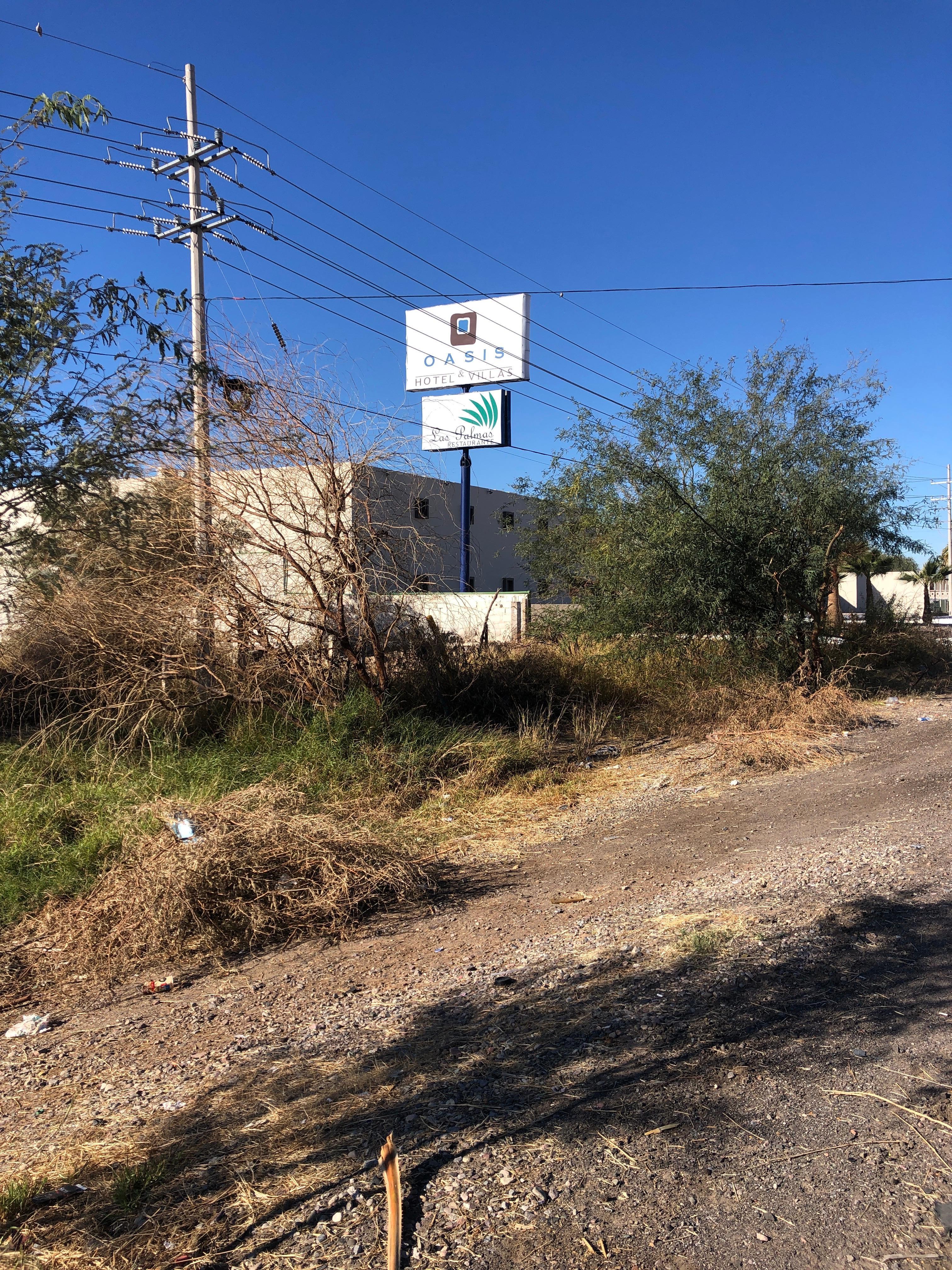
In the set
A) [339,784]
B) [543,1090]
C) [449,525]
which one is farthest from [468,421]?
[543,1090]

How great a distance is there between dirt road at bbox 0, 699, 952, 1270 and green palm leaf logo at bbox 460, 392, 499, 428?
57.2ft

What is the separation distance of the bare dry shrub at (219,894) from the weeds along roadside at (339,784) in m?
0.01

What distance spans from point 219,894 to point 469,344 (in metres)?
19.3

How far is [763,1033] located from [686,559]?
32.8ft

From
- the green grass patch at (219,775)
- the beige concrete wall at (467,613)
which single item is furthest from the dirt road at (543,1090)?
the beige concrete wall at (467,613)

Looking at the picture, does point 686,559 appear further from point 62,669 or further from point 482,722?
point 62,669

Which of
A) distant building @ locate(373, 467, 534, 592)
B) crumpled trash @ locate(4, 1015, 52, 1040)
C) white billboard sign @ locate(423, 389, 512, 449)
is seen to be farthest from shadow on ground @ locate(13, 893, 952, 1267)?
white billboard sign @ locate(423, 389, 512, 449)

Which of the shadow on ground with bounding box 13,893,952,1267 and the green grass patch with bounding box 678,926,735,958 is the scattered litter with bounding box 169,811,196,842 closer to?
the shadow on ground with bounding box 13,893,952,1267

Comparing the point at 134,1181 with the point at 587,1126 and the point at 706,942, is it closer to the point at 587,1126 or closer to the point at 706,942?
the point at 587,1126

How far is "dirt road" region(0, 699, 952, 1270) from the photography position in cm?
249

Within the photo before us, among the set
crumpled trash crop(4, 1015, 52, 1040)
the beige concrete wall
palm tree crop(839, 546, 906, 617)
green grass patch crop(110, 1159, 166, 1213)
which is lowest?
crumpled trash crop(4, 1015, 52, 1040)

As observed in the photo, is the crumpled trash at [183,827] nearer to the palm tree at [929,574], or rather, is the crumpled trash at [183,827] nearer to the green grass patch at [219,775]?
the green grass patch at [219,775]

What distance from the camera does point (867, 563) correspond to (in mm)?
24875

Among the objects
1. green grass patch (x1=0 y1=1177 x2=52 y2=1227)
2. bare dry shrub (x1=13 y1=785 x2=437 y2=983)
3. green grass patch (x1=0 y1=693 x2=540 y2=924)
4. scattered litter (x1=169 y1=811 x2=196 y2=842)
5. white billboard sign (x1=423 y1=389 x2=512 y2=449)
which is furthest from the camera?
white billboard sign (x1=423 y1=389 x2=512 y2=449)
